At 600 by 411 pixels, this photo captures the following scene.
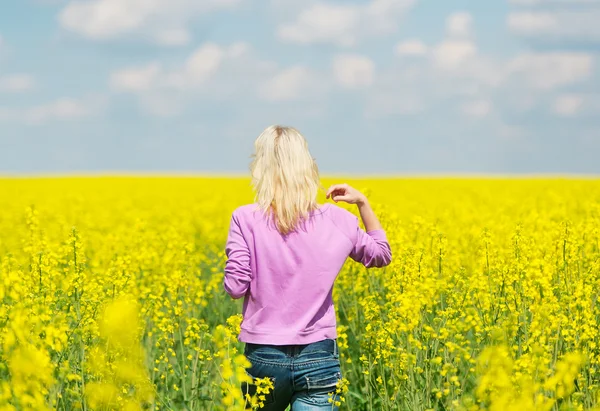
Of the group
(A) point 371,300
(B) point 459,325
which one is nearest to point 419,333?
(A) point 371,300

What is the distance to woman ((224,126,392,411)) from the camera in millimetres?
3361

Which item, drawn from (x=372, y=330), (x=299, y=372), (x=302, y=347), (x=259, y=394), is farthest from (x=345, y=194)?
(x=372, y=330)

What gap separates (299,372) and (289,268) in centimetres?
46

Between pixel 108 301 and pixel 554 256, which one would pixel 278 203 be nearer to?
pixel 108 301

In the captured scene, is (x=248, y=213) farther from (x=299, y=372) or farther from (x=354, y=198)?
(x=299, y=372)

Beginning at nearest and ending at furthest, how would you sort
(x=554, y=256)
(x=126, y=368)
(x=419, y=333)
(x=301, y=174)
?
(x=126, y=368) < (x=301, y=174) < (x=419, y=333) < (x=554, y=256)

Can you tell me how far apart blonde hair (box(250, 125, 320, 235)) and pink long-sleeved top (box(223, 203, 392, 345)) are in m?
0.07

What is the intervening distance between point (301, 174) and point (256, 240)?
1.23ft

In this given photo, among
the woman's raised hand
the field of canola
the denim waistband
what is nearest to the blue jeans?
the denim waistband

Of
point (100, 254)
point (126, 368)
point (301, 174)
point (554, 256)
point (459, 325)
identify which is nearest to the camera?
point (126, 368)

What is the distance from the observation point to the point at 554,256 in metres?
6.39

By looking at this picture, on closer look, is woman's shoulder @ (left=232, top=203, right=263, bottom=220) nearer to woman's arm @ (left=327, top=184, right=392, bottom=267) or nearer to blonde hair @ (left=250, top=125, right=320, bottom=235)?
blonde hair @ (left=250, top=125, right=320, bottom=235)

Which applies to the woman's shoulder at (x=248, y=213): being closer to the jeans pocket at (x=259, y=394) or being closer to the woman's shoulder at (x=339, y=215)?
the woman's shoulder at (x=339, y=215)

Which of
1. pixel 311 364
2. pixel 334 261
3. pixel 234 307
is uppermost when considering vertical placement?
pixel 334 261
